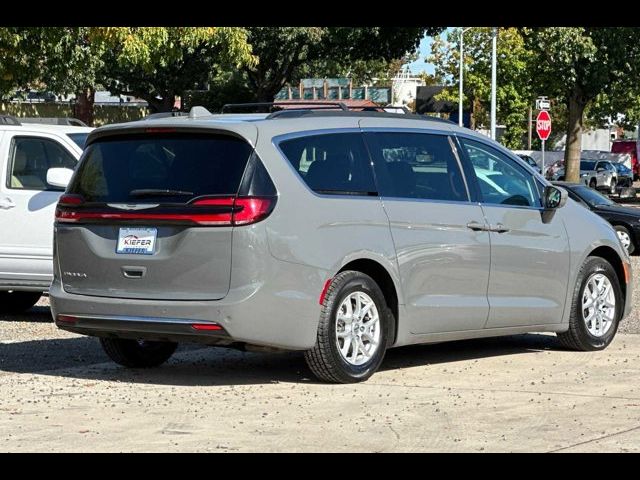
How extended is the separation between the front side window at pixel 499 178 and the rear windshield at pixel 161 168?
218 centimetres

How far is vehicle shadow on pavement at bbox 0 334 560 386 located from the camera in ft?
31.2

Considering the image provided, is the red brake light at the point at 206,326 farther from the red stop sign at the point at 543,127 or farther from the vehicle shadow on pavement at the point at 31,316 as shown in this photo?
the red stop sign at the point at 543,127

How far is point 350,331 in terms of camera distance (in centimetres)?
904

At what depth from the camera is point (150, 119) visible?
9656 millimetres

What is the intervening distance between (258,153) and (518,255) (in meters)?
2.43

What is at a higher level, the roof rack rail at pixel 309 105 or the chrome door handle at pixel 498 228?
the roof rack rail at pixel 309 105

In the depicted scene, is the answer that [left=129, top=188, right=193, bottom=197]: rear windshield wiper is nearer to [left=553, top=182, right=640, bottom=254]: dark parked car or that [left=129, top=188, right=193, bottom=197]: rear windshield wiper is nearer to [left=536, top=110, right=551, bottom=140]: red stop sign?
[left=553, top=182, right=640, bottom=254]: dark parked car

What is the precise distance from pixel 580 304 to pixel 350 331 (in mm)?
2473

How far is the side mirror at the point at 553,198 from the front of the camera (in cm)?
1045

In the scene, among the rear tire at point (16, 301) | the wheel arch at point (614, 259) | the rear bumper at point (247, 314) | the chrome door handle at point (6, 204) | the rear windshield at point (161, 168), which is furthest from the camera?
the rear tire at point (16, 301)

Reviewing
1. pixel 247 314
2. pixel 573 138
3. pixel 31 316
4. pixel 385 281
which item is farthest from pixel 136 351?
pixel 573 138

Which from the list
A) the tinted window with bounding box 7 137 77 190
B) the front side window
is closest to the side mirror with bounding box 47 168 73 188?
the tinted window with bounding box 7 137 77 190

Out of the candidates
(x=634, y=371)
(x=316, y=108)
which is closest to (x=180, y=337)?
(x=316, y=108)

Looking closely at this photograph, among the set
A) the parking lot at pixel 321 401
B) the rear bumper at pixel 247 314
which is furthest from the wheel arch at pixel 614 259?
the rear bumper at pixel 247 314
